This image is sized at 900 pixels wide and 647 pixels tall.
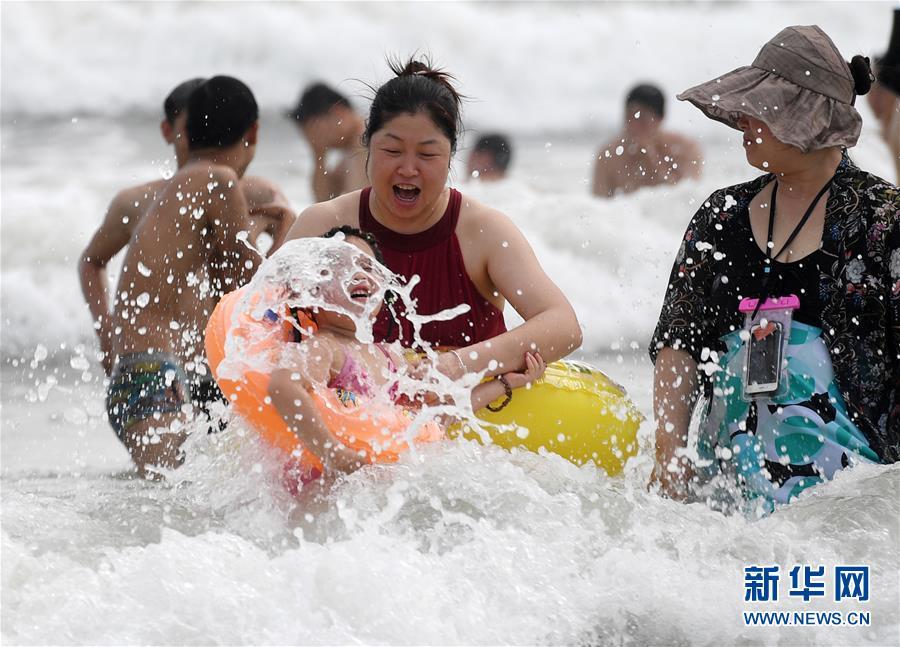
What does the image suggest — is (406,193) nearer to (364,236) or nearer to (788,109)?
(364,236)

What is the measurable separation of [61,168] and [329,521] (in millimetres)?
10447

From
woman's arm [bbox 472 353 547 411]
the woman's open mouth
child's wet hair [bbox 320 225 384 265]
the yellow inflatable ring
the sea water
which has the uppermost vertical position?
the woman's open mouth

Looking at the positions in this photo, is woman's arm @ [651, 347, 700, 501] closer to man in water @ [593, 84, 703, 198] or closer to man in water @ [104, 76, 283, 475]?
man in water @ [104, 76, 283, 475]

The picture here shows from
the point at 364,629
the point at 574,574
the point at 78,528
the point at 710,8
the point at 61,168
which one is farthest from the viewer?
the point at 710,8

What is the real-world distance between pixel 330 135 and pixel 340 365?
3.58 metres

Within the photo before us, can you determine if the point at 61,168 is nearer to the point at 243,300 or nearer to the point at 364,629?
the point at 243,300

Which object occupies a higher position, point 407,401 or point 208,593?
point 407,401

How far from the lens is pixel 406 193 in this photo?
385 cm

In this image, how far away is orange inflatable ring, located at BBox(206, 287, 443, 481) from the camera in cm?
349

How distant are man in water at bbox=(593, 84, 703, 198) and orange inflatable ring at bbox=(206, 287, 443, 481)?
6.45 metres

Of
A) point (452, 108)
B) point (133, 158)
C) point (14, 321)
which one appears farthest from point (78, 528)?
point (133, 158)

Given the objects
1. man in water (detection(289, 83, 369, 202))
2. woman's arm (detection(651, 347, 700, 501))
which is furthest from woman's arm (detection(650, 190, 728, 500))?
man in water (detection(289, 83, 369, 202))

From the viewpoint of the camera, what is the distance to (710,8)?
629 inches

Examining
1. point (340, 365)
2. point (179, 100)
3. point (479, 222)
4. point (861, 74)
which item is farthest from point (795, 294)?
point (179, 100)
